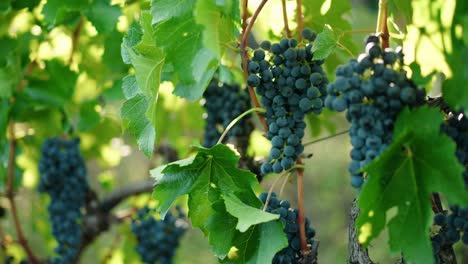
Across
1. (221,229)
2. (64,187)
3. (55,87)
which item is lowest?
(64,187)

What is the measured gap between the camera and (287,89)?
1.55m

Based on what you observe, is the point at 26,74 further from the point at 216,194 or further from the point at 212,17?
the point at 212,17

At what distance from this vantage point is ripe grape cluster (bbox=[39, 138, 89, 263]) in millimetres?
2799

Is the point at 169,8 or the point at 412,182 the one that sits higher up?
the point at 169,8

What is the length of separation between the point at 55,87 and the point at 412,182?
176 cm

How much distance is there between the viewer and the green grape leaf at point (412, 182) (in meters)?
1.14

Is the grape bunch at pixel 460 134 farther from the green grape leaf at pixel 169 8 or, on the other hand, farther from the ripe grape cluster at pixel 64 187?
the ripe grape cluster at pixel 64 187

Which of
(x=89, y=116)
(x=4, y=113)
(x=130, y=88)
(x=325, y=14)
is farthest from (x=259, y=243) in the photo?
(x=89, y=116)

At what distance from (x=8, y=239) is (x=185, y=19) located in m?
2.03

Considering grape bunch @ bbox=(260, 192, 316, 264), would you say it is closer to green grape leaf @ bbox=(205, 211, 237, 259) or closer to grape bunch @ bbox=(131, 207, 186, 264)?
green grape leaf @ bbox=(205, 211, 237, 259)

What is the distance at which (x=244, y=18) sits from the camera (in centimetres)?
170

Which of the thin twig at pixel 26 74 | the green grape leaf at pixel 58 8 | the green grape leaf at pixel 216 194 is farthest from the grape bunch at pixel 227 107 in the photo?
the thin twig at pixel 26 74

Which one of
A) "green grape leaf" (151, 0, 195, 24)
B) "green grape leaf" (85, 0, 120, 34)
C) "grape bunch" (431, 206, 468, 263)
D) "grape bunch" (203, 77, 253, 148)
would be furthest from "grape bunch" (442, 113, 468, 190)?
"green grape leaf" (85, 0, 120, 34)

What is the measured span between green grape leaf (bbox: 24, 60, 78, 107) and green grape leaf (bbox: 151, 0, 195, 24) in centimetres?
128
